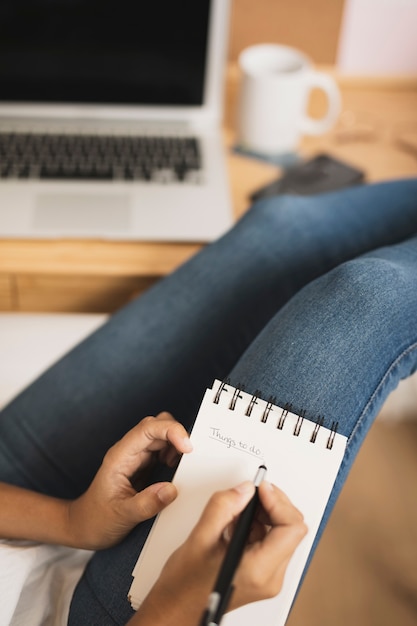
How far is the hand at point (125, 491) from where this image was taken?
56 cm

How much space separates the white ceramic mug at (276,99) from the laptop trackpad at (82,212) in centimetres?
26

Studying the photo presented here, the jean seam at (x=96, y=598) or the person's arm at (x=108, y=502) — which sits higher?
the person's arm at (x=108, y=502)

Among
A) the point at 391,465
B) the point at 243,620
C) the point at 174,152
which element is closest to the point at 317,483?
the point at 243,620

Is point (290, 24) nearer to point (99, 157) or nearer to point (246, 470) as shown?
point (99, 157)

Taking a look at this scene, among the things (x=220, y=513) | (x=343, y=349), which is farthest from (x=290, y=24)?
(x=220, y=513)

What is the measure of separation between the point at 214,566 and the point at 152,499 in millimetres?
100

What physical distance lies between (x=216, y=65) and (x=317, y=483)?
2.43 feet

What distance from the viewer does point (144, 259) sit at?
960mm

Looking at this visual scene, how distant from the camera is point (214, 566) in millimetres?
477

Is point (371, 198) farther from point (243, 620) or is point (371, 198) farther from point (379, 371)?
point (243, 620)

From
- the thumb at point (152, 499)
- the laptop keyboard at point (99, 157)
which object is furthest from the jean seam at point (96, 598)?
the laptop keyboard at point (99, 157)

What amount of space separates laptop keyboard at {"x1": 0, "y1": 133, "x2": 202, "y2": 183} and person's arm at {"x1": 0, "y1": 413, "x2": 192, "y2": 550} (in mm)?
519

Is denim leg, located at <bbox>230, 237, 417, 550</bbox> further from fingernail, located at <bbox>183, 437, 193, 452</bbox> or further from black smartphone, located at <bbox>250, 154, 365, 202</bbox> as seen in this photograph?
black smartphone, located at <bbox>250, 154, 365, 202</bbox>

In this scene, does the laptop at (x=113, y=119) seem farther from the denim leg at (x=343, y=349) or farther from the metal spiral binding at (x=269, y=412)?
the metal spiral binding at (x=269, y=412)
